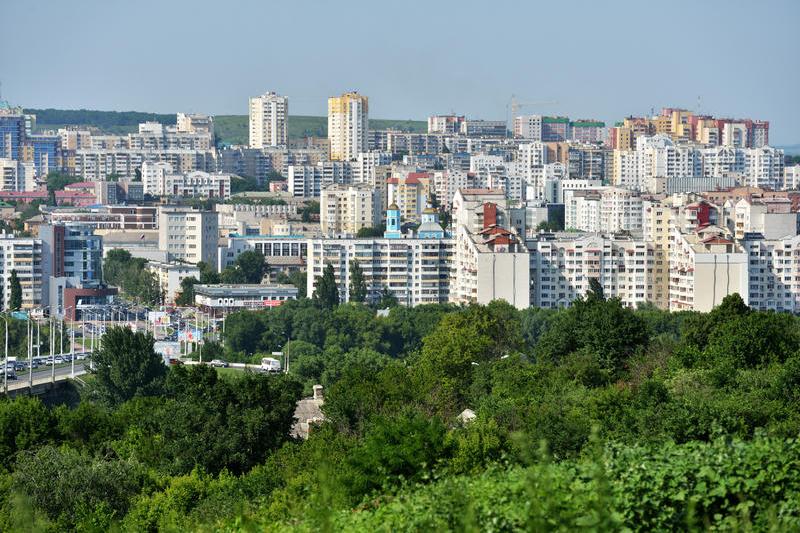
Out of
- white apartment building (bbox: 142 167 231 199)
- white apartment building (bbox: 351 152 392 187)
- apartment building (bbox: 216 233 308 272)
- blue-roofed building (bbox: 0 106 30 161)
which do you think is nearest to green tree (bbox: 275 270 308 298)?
apartment building (bbox: 216 233 308 272)

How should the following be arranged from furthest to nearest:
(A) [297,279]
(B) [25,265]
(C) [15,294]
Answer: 1. (A) [297,279]
2. (B) [25,265]
3. (C) [15,294]

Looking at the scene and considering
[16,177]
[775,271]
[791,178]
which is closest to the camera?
[775,271]

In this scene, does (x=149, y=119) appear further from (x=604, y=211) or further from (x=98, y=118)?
(x=604, y=211)

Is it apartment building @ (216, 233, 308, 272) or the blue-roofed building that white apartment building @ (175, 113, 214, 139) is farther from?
apartment building @ (216, 233, 308, 272)

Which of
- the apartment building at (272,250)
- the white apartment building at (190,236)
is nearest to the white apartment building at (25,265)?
the white apartment building at (190,236)

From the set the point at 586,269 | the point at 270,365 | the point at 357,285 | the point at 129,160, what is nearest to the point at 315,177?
the point at 129,160

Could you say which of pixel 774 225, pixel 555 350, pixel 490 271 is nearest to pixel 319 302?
pixel 490 271

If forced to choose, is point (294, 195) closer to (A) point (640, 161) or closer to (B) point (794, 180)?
(A) point (640, 161)
